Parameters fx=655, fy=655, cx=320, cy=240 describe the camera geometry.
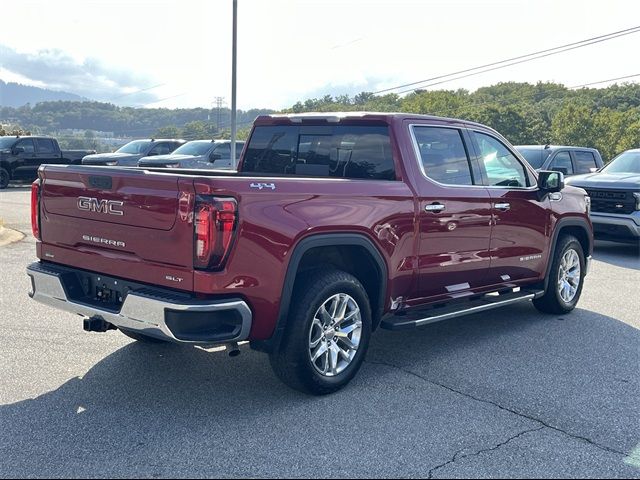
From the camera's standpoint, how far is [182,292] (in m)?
3.90

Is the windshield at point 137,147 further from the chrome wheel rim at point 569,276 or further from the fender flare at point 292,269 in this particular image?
the fender flare at point 292,269

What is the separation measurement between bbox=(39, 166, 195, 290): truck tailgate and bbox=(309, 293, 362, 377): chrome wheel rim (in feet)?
3.43

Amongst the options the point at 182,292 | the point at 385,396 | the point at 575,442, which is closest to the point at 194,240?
the point at 182,292

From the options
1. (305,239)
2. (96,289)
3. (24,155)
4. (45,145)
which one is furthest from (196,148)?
(305,239)

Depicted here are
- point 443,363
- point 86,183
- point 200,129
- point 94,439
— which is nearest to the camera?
point 94,439

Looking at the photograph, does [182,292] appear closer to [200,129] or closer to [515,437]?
[515,437]

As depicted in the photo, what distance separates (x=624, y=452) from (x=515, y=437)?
605 millimetres

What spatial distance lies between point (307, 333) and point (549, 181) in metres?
3.35

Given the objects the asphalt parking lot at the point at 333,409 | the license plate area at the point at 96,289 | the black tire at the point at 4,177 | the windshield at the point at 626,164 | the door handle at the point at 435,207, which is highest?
the windshield at the point at 626,164

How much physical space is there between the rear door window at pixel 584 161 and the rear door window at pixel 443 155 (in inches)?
409

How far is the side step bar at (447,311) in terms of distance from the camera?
4945mm

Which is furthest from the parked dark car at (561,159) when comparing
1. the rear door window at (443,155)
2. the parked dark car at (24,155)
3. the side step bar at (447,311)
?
the parked dark car at (24,155)

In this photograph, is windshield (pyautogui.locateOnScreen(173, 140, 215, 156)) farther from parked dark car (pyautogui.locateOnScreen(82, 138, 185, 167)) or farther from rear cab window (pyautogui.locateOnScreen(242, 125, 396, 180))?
rear cab window (pyautogui.locateOnScreen(242, 125, 396, 180))

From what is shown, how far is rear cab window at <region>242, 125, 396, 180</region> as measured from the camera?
523 cm
